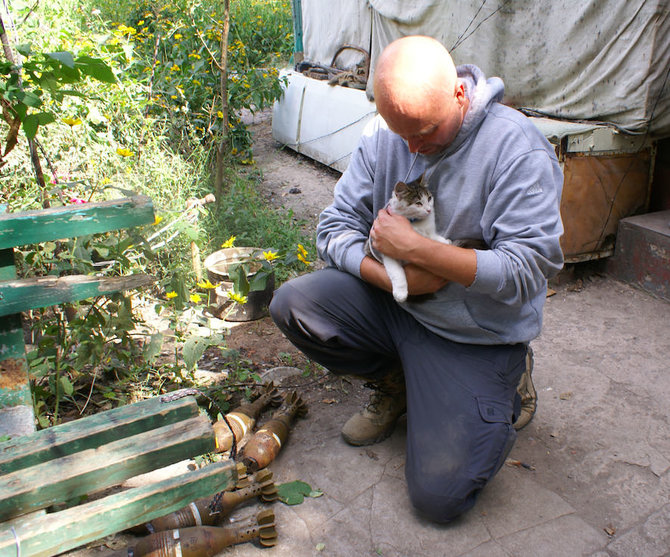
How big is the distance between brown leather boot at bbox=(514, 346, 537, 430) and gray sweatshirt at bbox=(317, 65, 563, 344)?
403 mm

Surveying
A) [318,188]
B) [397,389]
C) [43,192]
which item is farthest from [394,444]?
[318,188]

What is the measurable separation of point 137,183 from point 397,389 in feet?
8.15

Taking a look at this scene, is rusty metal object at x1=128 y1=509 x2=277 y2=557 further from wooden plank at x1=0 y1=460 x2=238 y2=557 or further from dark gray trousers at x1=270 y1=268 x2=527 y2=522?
dark gray trousers at x1=270 y1=268 x2=527 y2=522

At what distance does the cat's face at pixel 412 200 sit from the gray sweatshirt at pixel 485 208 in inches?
3.5

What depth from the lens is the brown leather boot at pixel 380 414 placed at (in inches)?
95.4

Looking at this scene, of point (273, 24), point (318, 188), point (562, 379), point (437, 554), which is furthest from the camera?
point (273, 24)

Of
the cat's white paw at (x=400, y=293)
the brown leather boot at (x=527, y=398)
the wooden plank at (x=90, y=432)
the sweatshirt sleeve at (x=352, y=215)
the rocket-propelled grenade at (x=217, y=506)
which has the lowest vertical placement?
the rocket-propelled grenade at (x=217, y=506)

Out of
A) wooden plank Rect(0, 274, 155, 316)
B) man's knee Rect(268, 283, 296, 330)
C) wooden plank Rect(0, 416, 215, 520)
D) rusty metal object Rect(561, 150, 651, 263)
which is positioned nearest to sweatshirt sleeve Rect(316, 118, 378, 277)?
man's knee Rect(268, 283, 296, 330)

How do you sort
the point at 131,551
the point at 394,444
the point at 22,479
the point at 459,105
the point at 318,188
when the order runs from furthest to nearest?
the point at 318,188, the point at 394,444, the point at 459,105, the point at 131,551, the point at 22,479

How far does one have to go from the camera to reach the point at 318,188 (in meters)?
6.01

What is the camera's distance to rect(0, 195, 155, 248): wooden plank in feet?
5.83

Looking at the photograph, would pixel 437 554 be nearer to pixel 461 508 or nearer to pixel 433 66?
pixel 461 508

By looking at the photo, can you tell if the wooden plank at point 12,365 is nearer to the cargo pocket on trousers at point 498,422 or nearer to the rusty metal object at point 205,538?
the rusty metal object at point 205,538

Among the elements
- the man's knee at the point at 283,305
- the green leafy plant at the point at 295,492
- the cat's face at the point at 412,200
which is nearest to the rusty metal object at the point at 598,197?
the cat's face at the point at 412,200
